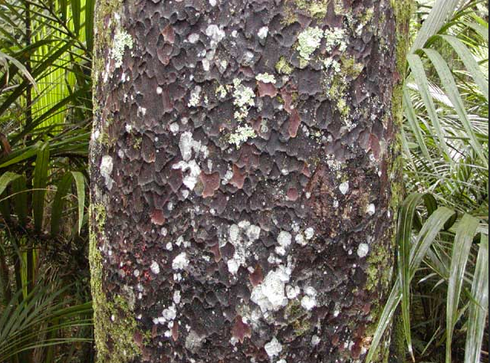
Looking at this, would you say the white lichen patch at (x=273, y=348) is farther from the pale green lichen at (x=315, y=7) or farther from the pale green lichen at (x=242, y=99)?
the pale green lichen at (x=315, y=7)

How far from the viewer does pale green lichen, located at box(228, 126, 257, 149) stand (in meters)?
0.74

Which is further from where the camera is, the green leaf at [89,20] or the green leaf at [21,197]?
the green leaf at [89,20]

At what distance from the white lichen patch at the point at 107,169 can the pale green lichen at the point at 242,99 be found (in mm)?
214

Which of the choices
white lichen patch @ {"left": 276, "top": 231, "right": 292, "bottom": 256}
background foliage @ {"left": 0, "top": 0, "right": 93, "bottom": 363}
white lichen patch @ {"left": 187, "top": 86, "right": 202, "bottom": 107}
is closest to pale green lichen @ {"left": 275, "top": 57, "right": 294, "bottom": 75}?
white lichen patch @ {"left": 187, "top": 86, "right": 202, "bottom": 107}

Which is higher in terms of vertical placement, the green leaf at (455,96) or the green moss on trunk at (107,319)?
the green leaf at (455,96)

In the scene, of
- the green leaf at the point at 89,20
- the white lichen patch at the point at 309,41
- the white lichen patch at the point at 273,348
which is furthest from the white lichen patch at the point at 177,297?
the green leaf at the point at 89,20

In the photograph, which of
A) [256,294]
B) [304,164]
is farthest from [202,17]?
[256,294]

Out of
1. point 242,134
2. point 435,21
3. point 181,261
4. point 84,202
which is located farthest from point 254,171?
point 84,202

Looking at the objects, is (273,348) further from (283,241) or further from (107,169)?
(107,169)

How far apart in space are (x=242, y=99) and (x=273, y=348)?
33 cm

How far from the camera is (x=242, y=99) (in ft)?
2.41

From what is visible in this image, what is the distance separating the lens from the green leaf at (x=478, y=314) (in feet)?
2.31

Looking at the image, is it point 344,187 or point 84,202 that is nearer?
point 344,187

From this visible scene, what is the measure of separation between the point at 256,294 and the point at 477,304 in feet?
0.90
